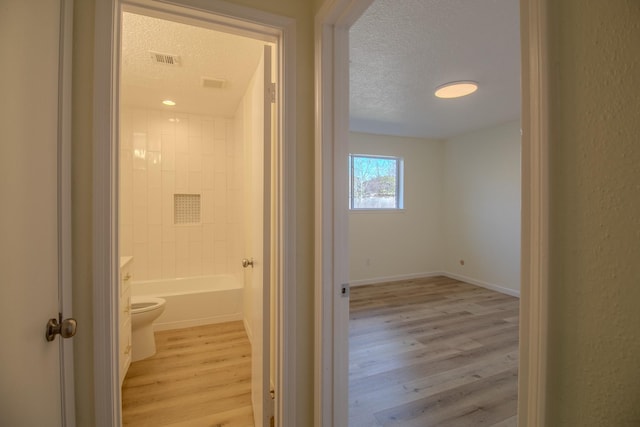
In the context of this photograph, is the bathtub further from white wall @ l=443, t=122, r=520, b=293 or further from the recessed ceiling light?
white wall @ l=443, t=122, r=520, b=293

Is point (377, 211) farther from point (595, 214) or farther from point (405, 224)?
point (595, 214)

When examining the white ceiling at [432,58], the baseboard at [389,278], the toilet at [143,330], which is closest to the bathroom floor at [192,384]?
the toilet at [143,330]

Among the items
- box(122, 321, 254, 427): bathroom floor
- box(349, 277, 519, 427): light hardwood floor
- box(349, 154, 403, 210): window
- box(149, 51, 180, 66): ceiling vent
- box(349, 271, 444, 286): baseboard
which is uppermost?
box(149, 51, 180, 66): ceiling vent

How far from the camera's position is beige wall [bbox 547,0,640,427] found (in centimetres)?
35

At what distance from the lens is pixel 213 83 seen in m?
2.49

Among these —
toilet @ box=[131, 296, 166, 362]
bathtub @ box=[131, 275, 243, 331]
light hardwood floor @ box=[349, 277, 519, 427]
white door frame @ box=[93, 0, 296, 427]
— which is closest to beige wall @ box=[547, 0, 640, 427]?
white door frame @ box=[93, 0, 296, 427]

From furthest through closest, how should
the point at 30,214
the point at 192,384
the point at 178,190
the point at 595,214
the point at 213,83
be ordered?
the point at 178,190 < the point at 213,83 < the point at 192,384 < the point at 30,214 < the point at 595,214

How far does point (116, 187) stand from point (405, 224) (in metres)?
4.39

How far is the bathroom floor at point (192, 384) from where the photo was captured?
1.65 metres

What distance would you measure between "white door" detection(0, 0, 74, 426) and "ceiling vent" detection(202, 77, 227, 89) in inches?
63.4

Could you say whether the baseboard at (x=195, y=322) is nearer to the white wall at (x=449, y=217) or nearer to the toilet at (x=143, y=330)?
the toilet at (x=143, y=330)

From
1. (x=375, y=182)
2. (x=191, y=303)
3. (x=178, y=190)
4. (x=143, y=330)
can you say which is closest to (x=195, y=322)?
(x=191, y=303)

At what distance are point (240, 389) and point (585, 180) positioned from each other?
7.22 feet

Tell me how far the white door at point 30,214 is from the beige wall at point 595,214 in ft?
3.64
